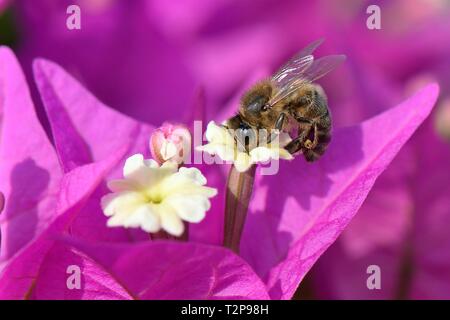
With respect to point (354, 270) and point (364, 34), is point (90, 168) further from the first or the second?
point (364, 34)

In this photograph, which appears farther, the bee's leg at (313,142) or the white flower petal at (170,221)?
the bee's leg at (313,142)

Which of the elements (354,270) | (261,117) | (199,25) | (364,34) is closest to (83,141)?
(261,117)

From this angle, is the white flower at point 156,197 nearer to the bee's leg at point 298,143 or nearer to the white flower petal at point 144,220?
the white flower petal at point 144,220
